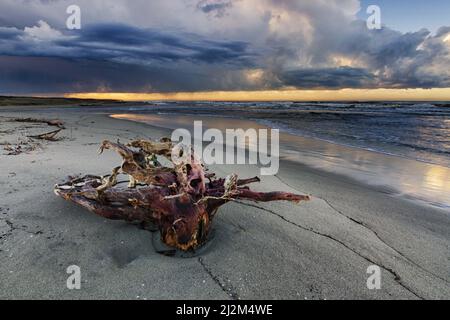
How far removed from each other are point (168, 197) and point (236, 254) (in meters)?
0.76

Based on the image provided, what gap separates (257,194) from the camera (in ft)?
8.46

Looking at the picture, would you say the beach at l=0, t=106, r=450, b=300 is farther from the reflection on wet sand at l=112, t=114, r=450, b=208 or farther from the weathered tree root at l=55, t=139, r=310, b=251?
the reflection on wet sand at l=112, t=114, r=450, b=208

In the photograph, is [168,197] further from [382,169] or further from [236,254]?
[382,169]

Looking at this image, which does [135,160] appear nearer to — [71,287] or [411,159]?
[71,287]

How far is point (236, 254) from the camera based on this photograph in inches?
97.2

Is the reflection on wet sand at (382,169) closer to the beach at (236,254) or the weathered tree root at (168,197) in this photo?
the beach at (236,254)

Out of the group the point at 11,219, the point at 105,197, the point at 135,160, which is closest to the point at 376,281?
the point at 135,160

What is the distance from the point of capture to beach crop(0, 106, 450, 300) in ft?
6.79

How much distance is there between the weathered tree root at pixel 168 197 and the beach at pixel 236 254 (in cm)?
17

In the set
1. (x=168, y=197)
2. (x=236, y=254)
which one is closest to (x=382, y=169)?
(x=236, y=254)

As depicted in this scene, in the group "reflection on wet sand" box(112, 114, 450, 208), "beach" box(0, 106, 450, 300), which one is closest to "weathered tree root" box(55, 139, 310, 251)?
"beach" box(0, 106, 450, 300)

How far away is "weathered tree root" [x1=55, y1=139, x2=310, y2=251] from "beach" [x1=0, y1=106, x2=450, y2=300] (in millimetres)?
167

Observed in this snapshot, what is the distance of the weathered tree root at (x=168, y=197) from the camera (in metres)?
2.39

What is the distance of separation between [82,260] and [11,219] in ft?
3.51
